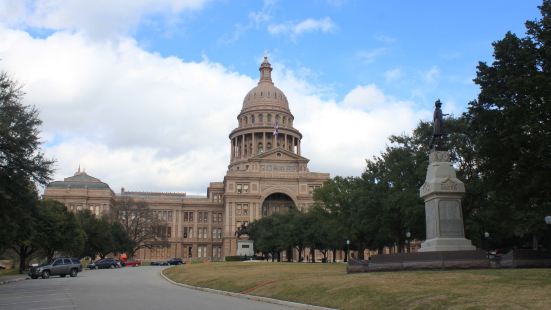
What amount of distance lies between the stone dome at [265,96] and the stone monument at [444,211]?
127935 mm

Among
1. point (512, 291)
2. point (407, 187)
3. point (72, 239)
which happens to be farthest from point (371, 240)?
point (512, 291)

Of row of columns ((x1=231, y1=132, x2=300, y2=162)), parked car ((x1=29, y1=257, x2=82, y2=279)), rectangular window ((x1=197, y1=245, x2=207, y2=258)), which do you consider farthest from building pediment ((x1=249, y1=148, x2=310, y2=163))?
parked car ((x1=29, y1=257, x2=82, y2=279))

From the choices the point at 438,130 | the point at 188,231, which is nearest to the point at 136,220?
the point at 188,231

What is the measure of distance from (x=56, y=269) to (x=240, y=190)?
8457 cm

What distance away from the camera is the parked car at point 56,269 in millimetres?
48219

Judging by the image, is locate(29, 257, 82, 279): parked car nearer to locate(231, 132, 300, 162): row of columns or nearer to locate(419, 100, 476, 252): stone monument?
locate(419, 100, 476, 252): stone monument

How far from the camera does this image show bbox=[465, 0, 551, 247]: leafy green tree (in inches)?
1108

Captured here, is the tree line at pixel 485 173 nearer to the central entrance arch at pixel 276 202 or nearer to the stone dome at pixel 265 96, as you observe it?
the central entrance arch at pixel 276 202

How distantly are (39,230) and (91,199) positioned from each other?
275ft

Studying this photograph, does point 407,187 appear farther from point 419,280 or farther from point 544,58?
point 419,280

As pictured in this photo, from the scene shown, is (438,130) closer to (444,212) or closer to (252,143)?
(444,212)

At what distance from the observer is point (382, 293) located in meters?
18.6

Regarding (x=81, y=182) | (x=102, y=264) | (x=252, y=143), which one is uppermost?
(x=252, y=143)

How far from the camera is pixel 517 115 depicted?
29.1m
